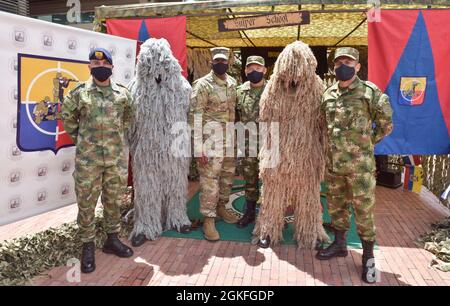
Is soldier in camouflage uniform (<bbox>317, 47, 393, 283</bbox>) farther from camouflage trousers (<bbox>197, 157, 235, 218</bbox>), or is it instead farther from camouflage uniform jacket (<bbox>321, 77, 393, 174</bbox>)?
camouflage trousers (<bbox>197, 157, 235, 218</bbox>)

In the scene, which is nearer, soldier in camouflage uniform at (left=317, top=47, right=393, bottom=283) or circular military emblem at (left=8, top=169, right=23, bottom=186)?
circular military emblem at (left=8, top=169, right=23, bottom=186)

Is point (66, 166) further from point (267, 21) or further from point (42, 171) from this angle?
point (267, 21)

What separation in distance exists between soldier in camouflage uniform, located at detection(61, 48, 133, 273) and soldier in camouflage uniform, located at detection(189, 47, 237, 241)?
789 millimetres

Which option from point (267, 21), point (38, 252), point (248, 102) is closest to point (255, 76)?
point (248, 102)

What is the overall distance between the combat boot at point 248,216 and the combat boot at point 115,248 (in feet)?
4.52

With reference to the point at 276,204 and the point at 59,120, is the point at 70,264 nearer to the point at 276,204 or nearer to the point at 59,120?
the point at 59,120

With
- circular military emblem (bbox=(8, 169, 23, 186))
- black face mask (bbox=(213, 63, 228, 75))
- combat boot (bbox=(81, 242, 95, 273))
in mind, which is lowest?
combat boot (bbox=(81, 242, 95, 273))

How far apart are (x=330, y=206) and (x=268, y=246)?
83 centimetres

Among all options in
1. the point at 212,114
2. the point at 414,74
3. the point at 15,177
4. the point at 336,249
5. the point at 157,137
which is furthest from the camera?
the point at 414,74

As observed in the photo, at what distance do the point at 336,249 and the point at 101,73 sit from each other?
2.82 meters

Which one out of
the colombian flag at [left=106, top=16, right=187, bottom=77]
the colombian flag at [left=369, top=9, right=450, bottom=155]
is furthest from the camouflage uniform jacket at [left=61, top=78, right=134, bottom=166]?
the colombian flag at [left=369, top=9, right=450, bottom=155]

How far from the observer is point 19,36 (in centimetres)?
284

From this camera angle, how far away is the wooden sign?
4.13 meters
